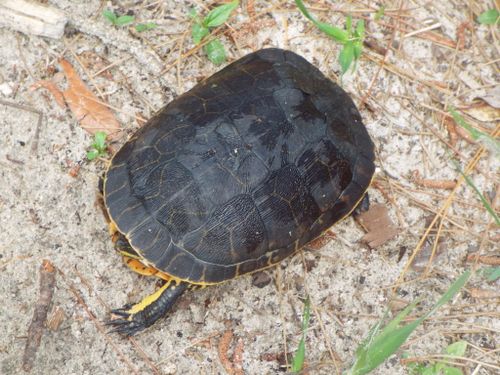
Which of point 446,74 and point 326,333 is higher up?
point 446,74

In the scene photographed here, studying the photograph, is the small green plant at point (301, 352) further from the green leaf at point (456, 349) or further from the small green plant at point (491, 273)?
the small green plant at point (491, 273)

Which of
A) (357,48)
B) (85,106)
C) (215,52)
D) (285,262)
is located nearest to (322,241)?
(285,262)

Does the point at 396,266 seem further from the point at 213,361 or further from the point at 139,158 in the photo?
the point at 139,158

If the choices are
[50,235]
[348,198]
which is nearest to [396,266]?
[348,198]

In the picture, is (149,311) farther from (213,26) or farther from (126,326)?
(213,26)

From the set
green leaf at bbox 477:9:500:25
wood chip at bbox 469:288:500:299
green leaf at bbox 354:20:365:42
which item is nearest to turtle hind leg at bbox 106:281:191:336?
wood chip at bbox 469:288:500:299

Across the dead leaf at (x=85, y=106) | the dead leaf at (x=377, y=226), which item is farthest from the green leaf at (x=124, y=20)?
the dead leaf at (x=377, y=226)

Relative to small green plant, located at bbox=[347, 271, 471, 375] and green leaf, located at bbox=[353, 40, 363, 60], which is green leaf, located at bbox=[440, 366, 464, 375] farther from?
green leaf, located at bbox=[353, 40, 363, 60]
